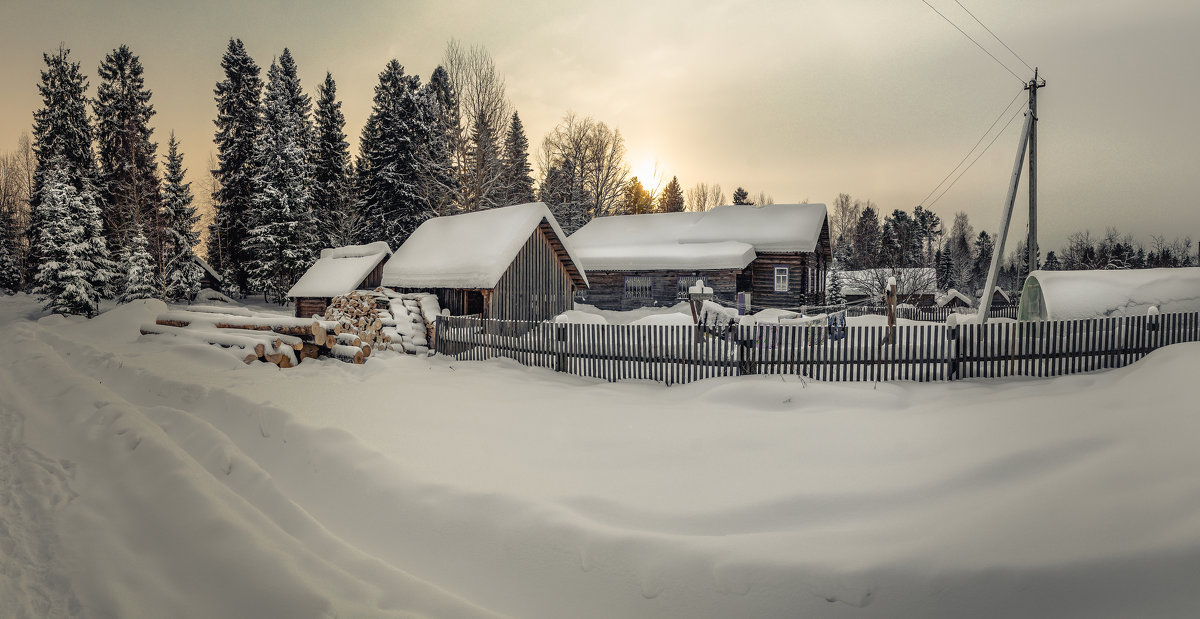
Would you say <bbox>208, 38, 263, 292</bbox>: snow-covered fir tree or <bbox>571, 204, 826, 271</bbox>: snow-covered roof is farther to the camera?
<bbox>208, 38, 263, 292</bbox>: snow-covered fir tree

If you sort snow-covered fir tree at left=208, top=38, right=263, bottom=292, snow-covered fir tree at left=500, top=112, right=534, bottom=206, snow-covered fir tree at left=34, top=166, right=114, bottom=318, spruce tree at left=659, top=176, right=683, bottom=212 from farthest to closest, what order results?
spruce tree at left=659, top=176, right=683, bottom=212 → snow-covered fir tree at left=500, top=112, right=534, bottom=206 → snow-covered fir tree at left=208, top=38, right=263, bottom=292 → snow-covered fir tree at left=34, top=166, right=114, bottom=318

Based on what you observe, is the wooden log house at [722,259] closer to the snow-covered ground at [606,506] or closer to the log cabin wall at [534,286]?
the log cabin wall at [534,286]

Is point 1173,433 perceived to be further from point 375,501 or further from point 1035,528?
point 375,501

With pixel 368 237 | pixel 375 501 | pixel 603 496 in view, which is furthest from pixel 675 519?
pixel 368 237

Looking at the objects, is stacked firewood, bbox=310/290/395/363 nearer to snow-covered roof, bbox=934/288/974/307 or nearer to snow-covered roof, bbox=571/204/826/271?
snow-covered roof, bbox=571/204/826/271

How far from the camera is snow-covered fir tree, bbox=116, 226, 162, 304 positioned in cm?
3170

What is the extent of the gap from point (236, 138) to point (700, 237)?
118 feet

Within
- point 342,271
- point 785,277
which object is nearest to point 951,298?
point 785,277

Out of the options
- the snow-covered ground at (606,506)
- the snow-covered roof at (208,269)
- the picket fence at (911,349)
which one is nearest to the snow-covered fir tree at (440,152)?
the snow-covered roof at (208,269)

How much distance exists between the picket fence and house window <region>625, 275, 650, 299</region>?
18351 millimetres

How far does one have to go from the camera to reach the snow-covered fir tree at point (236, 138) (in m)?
38.6

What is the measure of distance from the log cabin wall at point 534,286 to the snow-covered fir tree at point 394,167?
62.2ft

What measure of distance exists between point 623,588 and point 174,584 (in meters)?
2.92

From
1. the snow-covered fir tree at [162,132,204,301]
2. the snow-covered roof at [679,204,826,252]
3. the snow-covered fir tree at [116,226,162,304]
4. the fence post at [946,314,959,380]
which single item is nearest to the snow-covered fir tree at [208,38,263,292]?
the snow-covered fir tree at [162,132,204,301]
